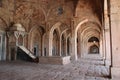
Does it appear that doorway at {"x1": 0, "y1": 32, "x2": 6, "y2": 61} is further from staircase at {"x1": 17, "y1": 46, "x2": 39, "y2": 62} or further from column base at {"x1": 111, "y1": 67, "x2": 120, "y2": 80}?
column base at {"x1": 111, "y1": 67, "x2": 120, "y2": 80}

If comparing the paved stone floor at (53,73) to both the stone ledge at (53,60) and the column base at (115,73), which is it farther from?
the stone ledge at (53,60)

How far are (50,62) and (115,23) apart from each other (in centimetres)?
797

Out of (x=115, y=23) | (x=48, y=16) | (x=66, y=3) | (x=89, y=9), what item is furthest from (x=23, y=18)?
(x=115, y=23)

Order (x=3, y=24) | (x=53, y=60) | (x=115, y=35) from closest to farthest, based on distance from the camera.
→ 1. (x=115, y=35)
2. (x=53, y=60)
3. (x=3, y=24)

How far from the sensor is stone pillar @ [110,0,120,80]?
6.96 meters

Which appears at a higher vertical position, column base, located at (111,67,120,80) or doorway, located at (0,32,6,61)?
doorway, located at (0,32,6,61)

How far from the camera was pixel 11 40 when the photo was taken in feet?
59.7

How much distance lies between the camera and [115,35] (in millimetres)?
7125

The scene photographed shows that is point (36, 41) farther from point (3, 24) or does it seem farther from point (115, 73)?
point (115, 73)

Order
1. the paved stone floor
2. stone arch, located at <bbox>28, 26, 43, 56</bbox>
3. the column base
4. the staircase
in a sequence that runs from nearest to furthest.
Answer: the column base < the paved stone floor < the staircase < stone arch, located at <bbox>28, 26, 43, 56</bbox>

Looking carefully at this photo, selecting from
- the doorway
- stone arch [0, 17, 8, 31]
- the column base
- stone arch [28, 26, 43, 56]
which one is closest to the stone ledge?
the doorway

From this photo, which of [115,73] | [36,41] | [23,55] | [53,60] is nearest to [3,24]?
[23,55]

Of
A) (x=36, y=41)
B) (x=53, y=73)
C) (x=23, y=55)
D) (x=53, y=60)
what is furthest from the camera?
(x=36, y=41)

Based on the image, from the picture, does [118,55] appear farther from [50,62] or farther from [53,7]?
[53,7]
